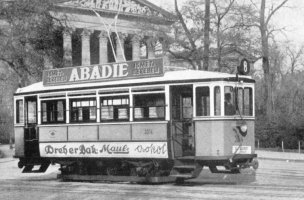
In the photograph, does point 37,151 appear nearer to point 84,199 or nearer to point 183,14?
point 84,199

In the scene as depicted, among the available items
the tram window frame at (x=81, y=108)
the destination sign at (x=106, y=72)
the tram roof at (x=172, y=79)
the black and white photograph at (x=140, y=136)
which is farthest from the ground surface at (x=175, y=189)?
the destination sign at (x=106, y=72)

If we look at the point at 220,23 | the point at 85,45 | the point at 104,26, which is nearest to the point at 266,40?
the point at 220,23

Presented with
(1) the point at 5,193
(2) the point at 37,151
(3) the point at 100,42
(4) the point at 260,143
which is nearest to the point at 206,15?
(4) the point at 260,143

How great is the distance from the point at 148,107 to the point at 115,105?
3.52 feet

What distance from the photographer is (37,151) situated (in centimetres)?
1905

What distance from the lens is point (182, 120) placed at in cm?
1625

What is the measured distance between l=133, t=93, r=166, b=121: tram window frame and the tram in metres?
0.03

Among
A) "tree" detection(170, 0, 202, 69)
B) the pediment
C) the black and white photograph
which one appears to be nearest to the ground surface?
the black and white photograph

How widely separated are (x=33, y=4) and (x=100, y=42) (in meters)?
40.5

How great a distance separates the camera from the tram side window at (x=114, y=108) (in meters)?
16.9

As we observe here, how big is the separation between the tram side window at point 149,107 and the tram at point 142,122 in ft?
0.08

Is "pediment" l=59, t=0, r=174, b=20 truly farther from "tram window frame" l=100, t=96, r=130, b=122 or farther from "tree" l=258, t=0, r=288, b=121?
"tram window frame" l=100, t=96, r=130, b=122

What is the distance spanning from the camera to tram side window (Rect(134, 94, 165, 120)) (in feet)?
53.4

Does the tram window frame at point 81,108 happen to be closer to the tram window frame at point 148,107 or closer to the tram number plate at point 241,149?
the tram window frame at point 148,107
